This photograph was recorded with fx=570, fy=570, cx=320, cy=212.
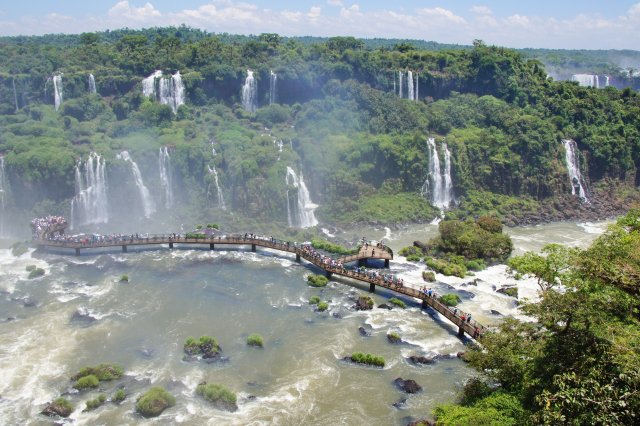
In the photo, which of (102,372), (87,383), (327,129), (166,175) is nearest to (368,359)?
(102,372)

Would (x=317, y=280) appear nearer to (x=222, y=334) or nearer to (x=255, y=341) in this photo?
(x=222, y=334)

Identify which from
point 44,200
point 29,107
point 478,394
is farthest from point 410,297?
point 29,107

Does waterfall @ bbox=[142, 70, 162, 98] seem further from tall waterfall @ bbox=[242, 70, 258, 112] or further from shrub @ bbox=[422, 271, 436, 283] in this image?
shrub @ bbox=[422, 271, 436, 283]

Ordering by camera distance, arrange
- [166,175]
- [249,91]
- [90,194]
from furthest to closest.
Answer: [249,91], [166,175], [90,194]

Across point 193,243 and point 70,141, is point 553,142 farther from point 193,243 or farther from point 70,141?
point 70,141

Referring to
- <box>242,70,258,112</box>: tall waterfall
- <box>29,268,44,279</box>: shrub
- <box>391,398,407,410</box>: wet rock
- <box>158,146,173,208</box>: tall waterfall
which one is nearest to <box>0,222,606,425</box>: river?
<box>391,398,407,410</box>: wet rock
